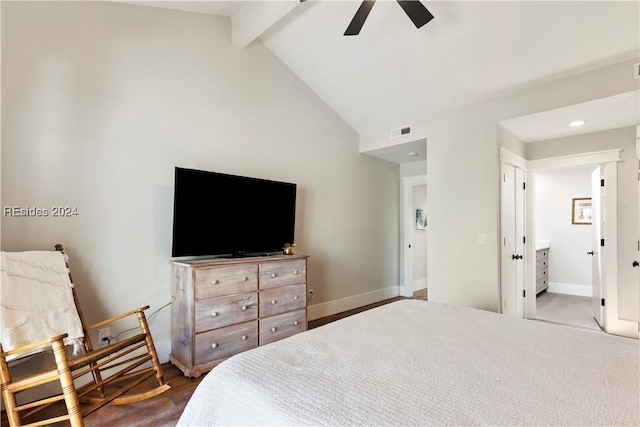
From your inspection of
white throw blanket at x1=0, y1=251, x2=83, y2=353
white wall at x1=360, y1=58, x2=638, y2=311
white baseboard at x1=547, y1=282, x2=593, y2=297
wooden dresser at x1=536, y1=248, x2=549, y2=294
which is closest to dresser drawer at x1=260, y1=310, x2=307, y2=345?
white throw blanket at x1=0, y1=251, x2=83, y2=353

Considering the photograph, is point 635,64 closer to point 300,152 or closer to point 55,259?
point 300,152

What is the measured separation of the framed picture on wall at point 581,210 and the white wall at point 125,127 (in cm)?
494

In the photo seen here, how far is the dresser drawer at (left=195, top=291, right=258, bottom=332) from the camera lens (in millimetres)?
2461

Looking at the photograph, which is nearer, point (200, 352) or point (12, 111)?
point (12, 111)

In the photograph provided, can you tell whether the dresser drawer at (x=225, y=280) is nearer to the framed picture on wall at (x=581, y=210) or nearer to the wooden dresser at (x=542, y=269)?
the wooden dresser at (x=542, y=269)

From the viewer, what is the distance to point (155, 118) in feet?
8.85

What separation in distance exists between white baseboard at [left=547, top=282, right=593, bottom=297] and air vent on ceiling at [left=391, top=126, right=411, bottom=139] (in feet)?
14.1

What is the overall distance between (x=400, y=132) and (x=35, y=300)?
3935 millimetres

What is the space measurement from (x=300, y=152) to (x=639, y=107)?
10.9ft

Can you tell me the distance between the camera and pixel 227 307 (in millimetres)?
2596

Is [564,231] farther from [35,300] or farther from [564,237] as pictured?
[35,300]

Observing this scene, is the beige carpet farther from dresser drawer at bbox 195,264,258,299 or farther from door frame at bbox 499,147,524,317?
dresser drawer at bbox 195,264,258,299

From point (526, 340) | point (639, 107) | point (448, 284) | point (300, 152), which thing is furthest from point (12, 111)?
point (639, 107)

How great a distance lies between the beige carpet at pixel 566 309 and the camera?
386 cm
